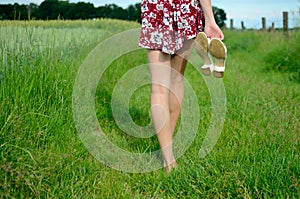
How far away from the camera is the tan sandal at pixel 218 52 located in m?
2.32

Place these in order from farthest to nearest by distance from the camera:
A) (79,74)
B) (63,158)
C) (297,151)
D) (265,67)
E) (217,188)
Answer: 1. (265,67)
2. (79,74)
3. (297,151)
4. (63,158)
5. (217,188)

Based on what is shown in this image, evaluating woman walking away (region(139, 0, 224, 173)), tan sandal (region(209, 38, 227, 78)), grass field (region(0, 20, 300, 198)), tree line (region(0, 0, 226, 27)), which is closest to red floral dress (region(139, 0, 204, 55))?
woman walking away (region(139, 0, 224, 173))

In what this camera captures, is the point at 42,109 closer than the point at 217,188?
No

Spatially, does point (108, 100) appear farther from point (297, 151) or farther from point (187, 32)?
point (297, 151)

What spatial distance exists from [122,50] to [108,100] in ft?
6.69

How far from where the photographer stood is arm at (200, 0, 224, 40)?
2314 millimetres

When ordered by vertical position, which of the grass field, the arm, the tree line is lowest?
the grass field

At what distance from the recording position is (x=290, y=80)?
5938mm

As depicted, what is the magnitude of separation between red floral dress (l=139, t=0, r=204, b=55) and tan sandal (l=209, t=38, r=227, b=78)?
147 millimetres

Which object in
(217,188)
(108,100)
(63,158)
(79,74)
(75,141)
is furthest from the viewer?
(108,100)

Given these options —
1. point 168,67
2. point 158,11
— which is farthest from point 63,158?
point 158,11

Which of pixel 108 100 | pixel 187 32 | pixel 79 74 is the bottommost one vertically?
pixel 108 100

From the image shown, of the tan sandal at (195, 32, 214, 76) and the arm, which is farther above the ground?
the arm

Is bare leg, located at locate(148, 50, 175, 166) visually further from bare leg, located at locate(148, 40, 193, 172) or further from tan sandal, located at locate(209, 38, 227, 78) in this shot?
tan sandal, located at locate(209, 38, 227, 78)
